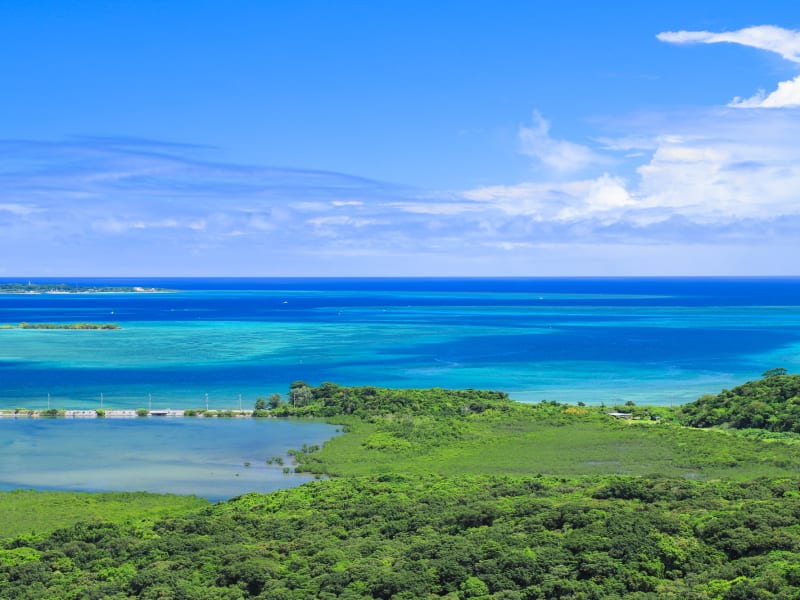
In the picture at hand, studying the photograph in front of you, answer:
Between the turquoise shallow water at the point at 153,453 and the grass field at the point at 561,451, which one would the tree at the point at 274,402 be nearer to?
the turquoise shallow water at the point at 153,453

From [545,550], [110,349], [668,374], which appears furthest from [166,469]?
[110,349]

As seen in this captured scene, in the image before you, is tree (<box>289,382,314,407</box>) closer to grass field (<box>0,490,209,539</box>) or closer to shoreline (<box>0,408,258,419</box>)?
shoreline (<box>0,408,258,419</box>)

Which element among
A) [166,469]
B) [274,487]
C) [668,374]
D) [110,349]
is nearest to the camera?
[274,487]

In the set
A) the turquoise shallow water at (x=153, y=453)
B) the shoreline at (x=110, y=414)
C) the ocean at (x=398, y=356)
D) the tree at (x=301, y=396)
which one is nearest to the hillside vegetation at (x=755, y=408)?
the ocean at (x=398, y=356)

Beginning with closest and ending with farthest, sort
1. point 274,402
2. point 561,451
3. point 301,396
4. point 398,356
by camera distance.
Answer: point 561,451 → point 274,402 → point 301,396 → point 398,356

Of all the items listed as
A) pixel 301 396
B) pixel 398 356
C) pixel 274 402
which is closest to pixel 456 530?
pixel 274 402

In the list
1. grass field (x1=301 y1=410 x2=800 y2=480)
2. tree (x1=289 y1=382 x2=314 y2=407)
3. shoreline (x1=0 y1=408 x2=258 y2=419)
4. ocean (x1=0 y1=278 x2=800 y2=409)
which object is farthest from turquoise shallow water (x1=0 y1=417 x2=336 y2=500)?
ocean (x1=0 y1=278 x2=800 y2=409)

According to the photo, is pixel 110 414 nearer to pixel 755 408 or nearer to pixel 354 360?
pixel 354 360

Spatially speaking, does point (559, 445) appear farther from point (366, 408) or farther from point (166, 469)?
point (166, 469)
